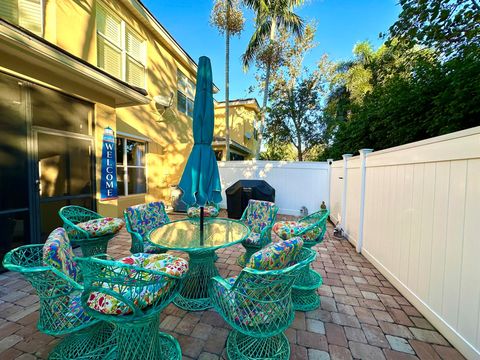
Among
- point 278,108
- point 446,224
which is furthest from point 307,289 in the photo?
point 278,108

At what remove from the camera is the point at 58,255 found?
4.87 feet

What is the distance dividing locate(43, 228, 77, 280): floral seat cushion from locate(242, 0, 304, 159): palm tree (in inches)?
354

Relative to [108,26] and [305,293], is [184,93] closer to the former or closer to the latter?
[108,26]

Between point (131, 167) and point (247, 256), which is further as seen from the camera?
point (131, 167)

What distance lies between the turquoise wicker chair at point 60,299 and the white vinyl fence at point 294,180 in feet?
20.6

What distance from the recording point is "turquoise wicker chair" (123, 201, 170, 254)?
112 inches

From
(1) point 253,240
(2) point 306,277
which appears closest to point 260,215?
(1) point 253,240

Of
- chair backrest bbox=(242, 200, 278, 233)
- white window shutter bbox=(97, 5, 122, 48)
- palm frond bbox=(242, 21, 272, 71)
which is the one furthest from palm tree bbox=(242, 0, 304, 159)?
chair backrest bbox=(242, 200, 278, 233)

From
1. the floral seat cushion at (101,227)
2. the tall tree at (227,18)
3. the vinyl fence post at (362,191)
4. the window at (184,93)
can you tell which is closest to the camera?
the floral seat cushion at (101,227)

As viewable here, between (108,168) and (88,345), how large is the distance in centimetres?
383

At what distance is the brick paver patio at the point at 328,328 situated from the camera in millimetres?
1817

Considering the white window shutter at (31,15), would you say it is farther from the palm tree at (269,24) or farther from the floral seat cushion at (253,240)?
the palm tree at (269,24)

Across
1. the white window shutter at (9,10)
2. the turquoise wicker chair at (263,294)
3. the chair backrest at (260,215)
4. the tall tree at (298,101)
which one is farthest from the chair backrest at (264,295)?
the tall tree at (298,101)

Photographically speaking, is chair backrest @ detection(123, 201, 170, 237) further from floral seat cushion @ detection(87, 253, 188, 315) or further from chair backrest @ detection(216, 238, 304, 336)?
chair backrest @ detection(216, 238, 304, 336)
